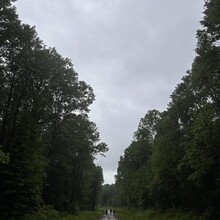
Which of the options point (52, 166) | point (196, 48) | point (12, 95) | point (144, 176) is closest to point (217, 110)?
point (196, 48)

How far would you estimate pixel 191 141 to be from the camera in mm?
30000

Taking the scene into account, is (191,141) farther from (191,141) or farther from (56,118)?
(56,118)

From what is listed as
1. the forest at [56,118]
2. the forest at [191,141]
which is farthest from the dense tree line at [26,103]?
the forest at [191,141]

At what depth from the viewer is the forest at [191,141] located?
23.7 meters

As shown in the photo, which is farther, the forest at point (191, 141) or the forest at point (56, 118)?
the forest at point (56, 118)

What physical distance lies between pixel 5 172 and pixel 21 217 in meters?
3.44

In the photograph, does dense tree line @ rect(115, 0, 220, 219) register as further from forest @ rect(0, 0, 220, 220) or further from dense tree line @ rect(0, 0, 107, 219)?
dense tree line @ rect(0, 0, 107, 219)

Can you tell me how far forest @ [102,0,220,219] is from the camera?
23703 mm

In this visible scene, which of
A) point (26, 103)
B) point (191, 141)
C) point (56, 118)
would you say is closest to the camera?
point (191, 141)

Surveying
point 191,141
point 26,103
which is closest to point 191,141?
point 191,141

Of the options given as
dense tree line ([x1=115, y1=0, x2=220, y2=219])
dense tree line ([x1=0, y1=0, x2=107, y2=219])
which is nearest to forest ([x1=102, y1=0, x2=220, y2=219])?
dense tree line ([x1=115, y1=0, x2=220, y2=219])

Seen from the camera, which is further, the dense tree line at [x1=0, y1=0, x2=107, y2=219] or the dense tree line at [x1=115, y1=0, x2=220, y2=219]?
the dense tree line at [x1=0, y1=0, x2=107, y2=219]

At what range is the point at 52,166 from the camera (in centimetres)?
4700

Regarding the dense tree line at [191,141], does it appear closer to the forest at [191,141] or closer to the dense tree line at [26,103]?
the forest at [191,141]
